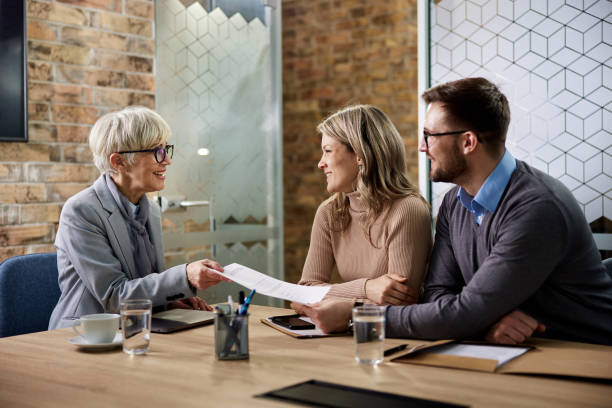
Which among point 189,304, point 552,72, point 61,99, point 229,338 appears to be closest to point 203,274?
point 189,304

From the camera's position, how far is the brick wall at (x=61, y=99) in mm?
2703

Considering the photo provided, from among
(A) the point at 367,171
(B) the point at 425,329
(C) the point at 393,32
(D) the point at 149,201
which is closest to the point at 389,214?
(A) the point at 367,171

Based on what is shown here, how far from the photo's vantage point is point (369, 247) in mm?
2061

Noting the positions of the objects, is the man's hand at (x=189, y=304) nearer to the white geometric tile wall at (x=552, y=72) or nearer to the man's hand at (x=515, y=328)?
the man's hand at (x=515, y=328)

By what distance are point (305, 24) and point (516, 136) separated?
8.64 ft

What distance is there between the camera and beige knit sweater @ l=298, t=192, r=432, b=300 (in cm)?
193

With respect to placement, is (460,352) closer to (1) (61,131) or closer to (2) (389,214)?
(2) (389,214)

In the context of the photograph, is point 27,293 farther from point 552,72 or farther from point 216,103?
point 552,72

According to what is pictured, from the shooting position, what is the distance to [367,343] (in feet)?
4.34

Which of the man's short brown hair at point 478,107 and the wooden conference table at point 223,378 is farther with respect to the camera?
the man's short brown hair at point 478,107

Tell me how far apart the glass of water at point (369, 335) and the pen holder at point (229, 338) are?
0.86 feet

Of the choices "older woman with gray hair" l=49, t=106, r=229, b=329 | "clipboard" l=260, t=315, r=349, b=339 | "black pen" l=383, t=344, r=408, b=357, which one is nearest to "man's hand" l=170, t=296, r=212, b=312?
"older woman with gray hair" l=49, t=106, r=229, b=329

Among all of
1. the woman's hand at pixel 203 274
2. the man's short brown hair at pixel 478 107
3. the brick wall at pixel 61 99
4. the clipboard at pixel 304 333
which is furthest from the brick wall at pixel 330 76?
the clipboard at pixel 304 333

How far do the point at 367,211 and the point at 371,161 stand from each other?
17 centimetres
